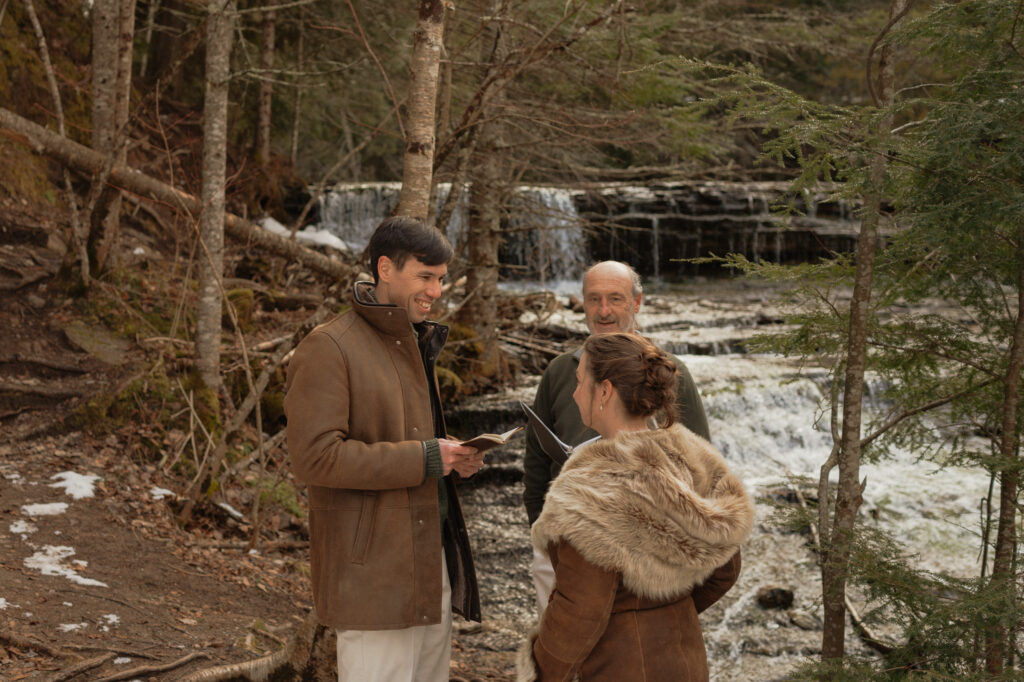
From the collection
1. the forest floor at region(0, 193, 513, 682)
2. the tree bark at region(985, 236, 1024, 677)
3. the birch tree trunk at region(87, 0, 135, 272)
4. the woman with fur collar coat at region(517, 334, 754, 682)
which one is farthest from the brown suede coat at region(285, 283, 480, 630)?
the birch tree trunk at region(87, 0, 135, 272)

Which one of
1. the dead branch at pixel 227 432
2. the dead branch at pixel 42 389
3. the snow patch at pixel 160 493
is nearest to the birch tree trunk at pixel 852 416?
the dead branch at pixel 227 432

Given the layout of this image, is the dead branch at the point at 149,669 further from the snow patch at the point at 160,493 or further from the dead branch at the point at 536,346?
the dead branch at the point at 536,346

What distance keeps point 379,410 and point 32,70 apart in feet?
35.5

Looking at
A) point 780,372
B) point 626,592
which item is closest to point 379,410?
point 626,592

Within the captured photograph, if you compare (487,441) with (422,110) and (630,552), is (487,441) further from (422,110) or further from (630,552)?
(422,110)

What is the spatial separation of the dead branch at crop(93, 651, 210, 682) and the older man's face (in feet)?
7.80

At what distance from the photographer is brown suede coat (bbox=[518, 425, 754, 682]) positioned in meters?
2.11

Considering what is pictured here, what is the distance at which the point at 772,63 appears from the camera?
25.3 m

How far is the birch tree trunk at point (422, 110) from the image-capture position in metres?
3.75

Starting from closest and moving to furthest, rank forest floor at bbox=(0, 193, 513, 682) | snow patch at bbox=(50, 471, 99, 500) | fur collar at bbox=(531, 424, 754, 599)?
1. fur collar at bbox=(531, 424, 754, 599)
2. forest floor at bbox=(0, 193, 513, 682)
3. snow patch at bbox=(50, 471, 99, 500)

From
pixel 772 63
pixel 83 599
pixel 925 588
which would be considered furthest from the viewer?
pixel 772 63

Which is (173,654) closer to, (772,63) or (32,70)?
(32,70)

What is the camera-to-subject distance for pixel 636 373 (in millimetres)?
2283

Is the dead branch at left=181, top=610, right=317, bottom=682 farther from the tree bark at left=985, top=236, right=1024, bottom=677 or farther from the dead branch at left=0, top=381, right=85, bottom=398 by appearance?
the dead branch at left=0, top=381, right=85, bottom=398
